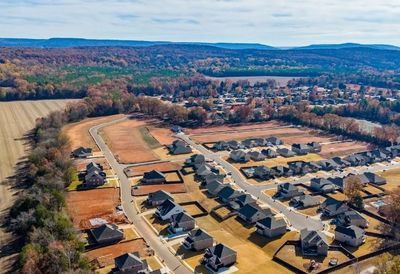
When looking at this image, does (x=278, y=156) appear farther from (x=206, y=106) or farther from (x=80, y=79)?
(x=80, y=79)

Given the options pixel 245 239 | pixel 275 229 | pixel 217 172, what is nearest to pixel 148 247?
pixel 245 239

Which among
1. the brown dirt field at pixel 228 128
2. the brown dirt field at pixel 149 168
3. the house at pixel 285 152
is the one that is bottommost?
the brown dirt field at pixel 228 128

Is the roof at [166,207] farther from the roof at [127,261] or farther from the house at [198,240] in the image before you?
the roof at [127,261]

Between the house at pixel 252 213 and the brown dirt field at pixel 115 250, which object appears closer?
the brown dirt field at pixel 115 250

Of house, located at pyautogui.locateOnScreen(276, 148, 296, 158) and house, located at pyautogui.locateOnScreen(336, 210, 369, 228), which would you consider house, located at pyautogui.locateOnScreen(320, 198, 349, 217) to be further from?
house, located at pyautogui.locateOnScreen(276, 148, 296, 158)

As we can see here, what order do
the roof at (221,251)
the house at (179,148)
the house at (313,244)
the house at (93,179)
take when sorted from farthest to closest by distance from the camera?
the house at (179,148) → the house at (93,179) → the house at (313,244) → the roof at (221,251)

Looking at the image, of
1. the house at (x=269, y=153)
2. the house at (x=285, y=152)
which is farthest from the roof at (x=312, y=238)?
the house at (x=285, y=152)
